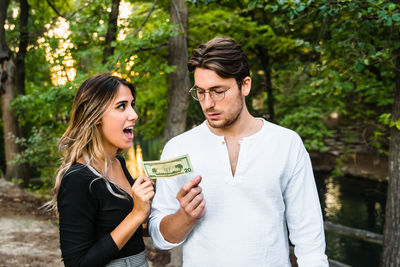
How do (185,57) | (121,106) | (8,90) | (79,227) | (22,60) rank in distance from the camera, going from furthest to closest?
(22,60) → (8,90) → (185,57) → (121,106) → (79,227)

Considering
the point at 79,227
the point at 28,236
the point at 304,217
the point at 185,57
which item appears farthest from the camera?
the point at 28,236

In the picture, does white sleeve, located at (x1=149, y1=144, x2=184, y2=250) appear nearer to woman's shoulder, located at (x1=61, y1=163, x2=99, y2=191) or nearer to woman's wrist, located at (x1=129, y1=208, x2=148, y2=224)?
woman's wrist, located at (x1=129, y1=208, x2=148, y2=224)

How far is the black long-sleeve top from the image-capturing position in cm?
178

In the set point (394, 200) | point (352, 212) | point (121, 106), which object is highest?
point (121, 106)

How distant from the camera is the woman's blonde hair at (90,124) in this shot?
2.04m

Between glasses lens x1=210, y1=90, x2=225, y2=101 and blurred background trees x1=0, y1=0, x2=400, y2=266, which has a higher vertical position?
blurred background trees x1=0, y1=0, x2=400, y2=266

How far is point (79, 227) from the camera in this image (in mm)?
1778

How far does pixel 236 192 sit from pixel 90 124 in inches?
37.4

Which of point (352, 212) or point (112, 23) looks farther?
point (352, 212)

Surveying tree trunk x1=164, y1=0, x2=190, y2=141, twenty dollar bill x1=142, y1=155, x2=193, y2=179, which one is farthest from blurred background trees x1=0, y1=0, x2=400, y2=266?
twenty dollar bill x1=142, y1=155, x2=193, y2=179

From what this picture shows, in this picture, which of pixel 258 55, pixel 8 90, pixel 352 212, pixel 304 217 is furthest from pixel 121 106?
pixel 352 212

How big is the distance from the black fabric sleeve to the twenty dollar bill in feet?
1.17

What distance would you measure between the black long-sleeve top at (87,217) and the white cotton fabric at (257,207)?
1.04 feet

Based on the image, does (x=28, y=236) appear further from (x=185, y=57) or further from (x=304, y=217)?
(x=304, y=217)
